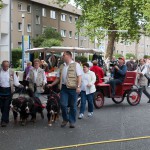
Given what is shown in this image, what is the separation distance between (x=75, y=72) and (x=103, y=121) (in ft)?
6.47

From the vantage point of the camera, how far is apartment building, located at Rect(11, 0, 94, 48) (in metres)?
60.8

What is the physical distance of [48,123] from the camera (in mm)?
11625

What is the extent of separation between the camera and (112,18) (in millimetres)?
51062

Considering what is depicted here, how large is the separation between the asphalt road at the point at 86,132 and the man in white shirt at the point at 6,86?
1.08 feet

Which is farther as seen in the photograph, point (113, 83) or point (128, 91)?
point (128, 91)

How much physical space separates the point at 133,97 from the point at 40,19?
52143 mm

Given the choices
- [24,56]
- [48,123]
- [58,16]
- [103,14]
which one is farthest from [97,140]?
[58,16]

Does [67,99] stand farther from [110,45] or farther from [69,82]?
[110,45]

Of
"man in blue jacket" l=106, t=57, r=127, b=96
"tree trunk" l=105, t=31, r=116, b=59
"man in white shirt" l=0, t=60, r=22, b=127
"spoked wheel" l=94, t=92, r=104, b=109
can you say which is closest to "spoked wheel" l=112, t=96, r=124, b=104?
"man in blue jacket" l=106, t=57, r=127, b=96

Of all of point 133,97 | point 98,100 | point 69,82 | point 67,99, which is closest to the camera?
point 69,82

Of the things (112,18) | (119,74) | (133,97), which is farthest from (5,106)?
(112,18)

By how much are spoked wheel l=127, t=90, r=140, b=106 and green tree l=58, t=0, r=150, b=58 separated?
107ft

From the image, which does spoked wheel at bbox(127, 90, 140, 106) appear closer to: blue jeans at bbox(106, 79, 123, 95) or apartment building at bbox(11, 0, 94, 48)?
blue jeans at bbox(106, 79, 123, 95)

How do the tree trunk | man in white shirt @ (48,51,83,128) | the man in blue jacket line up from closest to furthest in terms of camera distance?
man in white shirt @ (48,51,83,128)
the man in blue jacket
the tree trunk
